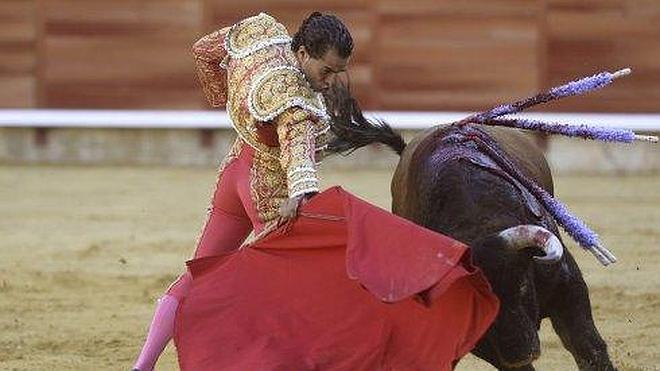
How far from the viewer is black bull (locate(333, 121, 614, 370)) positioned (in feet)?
10.8

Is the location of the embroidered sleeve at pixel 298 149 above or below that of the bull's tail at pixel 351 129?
above

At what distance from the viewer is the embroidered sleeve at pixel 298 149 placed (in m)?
3.15

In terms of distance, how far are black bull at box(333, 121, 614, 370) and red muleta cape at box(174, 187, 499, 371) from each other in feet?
0.37

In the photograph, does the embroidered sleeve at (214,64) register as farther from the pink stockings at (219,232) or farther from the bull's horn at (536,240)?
the bull's horn at (536,240)

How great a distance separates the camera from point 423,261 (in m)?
3.11

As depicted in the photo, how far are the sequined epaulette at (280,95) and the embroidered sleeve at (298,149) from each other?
2 cm

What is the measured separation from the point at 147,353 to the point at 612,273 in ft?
9.07

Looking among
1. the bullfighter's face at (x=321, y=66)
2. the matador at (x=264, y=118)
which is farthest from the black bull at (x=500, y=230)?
the bullfighter's face at (x=321, y=66)

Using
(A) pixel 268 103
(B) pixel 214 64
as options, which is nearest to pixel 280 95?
(A) pixel 268 103

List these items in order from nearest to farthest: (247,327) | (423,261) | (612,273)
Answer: (423,261) < (247,327) < (612,273)

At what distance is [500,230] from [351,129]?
1.16 m

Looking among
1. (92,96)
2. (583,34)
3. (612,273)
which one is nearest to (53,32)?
(92,96)

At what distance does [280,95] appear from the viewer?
127 inches

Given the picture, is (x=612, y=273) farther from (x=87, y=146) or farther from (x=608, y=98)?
(x=87, y=146)
